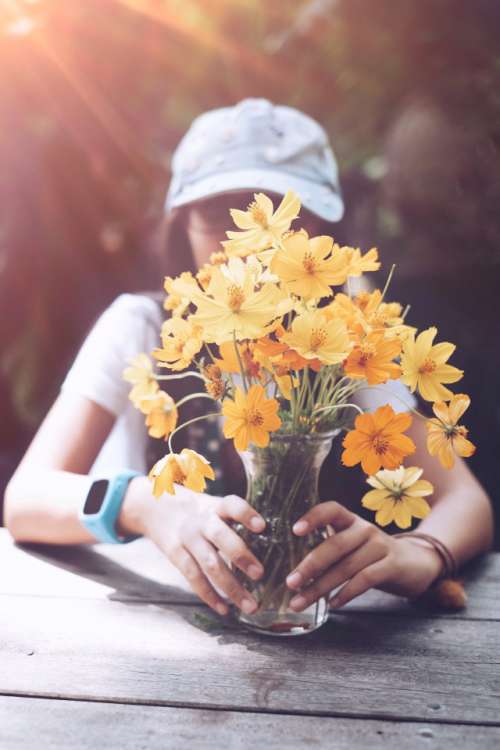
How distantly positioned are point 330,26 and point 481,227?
2.85 feet

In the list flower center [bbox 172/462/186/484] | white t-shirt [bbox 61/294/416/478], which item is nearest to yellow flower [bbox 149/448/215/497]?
flower center [bbox 172/462/186/484]

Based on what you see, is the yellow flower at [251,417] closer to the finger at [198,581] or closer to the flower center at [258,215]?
the flower center at [258,215]

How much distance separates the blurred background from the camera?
2285 millimetres

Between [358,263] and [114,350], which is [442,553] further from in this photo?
[114,350]

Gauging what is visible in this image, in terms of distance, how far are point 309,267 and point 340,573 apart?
1.17 feet

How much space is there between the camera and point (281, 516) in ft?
2.59

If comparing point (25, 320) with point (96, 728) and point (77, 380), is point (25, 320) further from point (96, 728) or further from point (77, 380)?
point (96, 728)

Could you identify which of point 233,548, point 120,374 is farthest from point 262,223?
point 120,374

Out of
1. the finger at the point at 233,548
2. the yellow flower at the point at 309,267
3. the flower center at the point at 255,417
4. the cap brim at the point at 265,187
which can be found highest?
the cap brim at the point at 265,187

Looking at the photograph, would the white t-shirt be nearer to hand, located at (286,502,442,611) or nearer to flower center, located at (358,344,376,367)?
hand, located at (286,502,442,611)

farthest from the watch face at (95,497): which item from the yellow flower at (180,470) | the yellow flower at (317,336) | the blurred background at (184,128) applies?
the blurred background at (184,128)

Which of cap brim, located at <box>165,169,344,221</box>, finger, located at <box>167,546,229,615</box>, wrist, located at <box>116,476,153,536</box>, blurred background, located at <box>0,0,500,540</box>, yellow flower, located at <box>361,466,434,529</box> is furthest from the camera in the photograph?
blurred background, located at <box>0,0,500,540</box>

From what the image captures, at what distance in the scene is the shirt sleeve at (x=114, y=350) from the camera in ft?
4.34

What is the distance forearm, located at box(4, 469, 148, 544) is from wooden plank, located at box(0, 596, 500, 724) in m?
0.14
